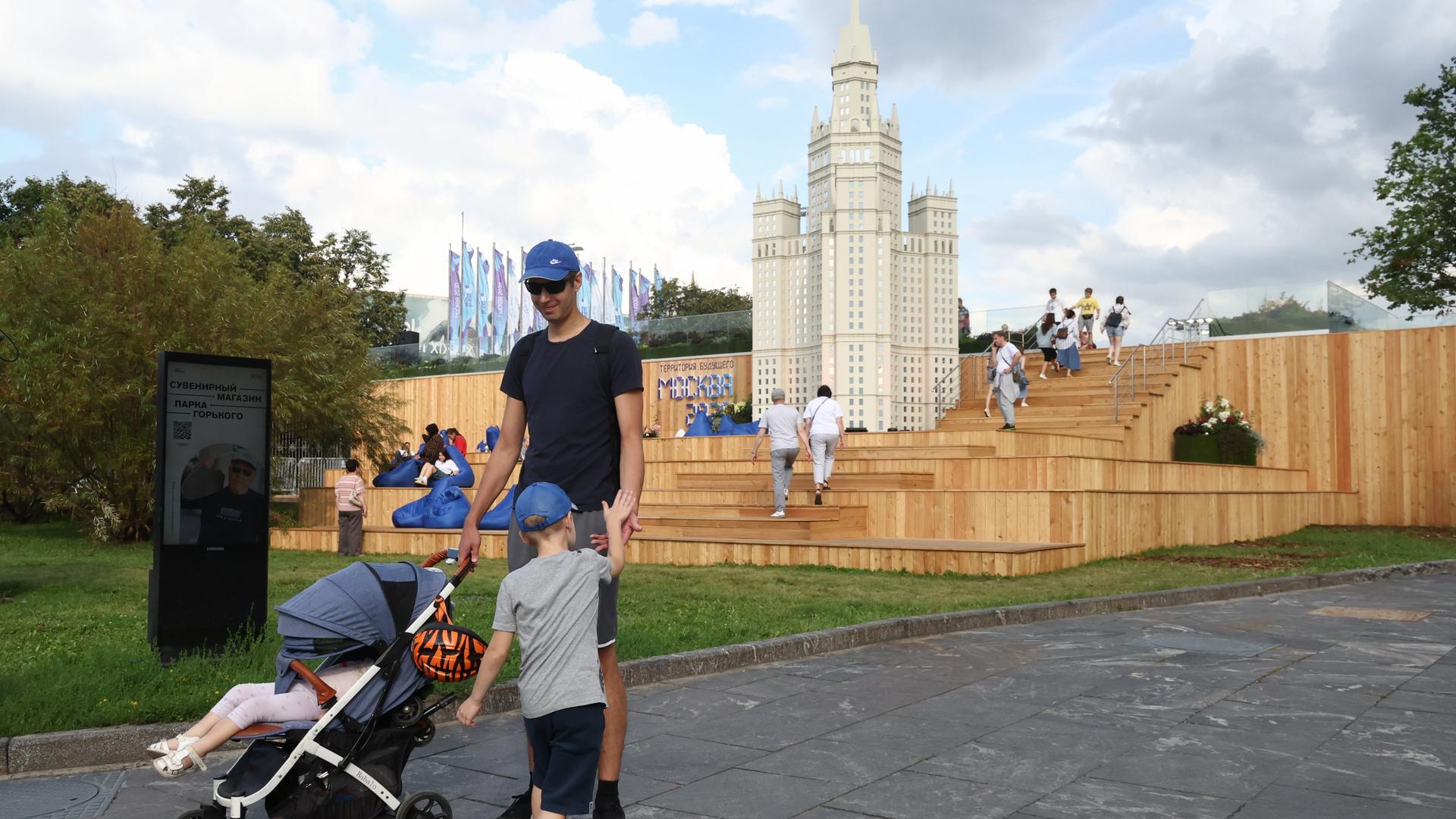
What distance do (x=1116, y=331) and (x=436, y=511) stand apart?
14.5m

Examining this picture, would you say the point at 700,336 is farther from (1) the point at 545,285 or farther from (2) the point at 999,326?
(1) the point at 545,285

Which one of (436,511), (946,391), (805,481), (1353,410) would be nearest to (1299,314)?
(1353,410)

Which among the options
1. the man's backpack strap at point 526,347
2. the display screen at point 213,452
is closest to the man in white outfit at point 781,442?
the display screen at point 213,452

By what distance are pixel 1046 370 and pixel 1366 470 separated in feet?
20.9

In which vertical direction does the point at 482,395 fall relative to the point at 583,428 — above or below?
above

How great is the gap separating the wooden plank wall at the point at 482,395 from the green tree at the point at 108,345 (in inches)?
426

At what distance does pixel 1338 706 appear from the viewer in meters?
5.87

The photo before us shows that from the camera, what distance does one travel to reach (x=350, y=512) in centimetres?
1592

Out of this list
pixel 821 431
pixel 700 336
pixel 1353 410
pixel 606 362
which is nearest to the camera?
pixel 606 362

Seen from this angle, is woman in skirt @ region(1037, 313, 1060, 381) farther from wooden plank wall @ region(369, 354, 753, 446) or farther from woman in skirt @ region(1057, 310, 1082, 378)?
wooden plank wall @ region(369, 354, 753, 446)

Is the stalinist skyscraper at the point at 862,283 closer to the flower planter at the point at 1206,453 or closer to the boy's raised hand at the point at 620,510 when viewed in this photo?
the flower planter at the point at 1206,453

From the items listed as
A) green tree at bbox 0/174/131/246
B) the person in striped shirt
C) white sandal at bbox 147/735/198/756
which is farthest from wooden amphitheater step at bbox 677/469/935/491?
green tree at bbox 0/174/131/246

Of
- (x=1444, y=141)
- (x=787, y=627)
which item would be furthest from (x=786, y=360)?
(x=787, y=627)

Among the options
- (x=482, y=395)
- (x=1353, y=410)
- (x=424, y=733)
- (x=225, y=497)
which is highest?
(x=482, y=395)
